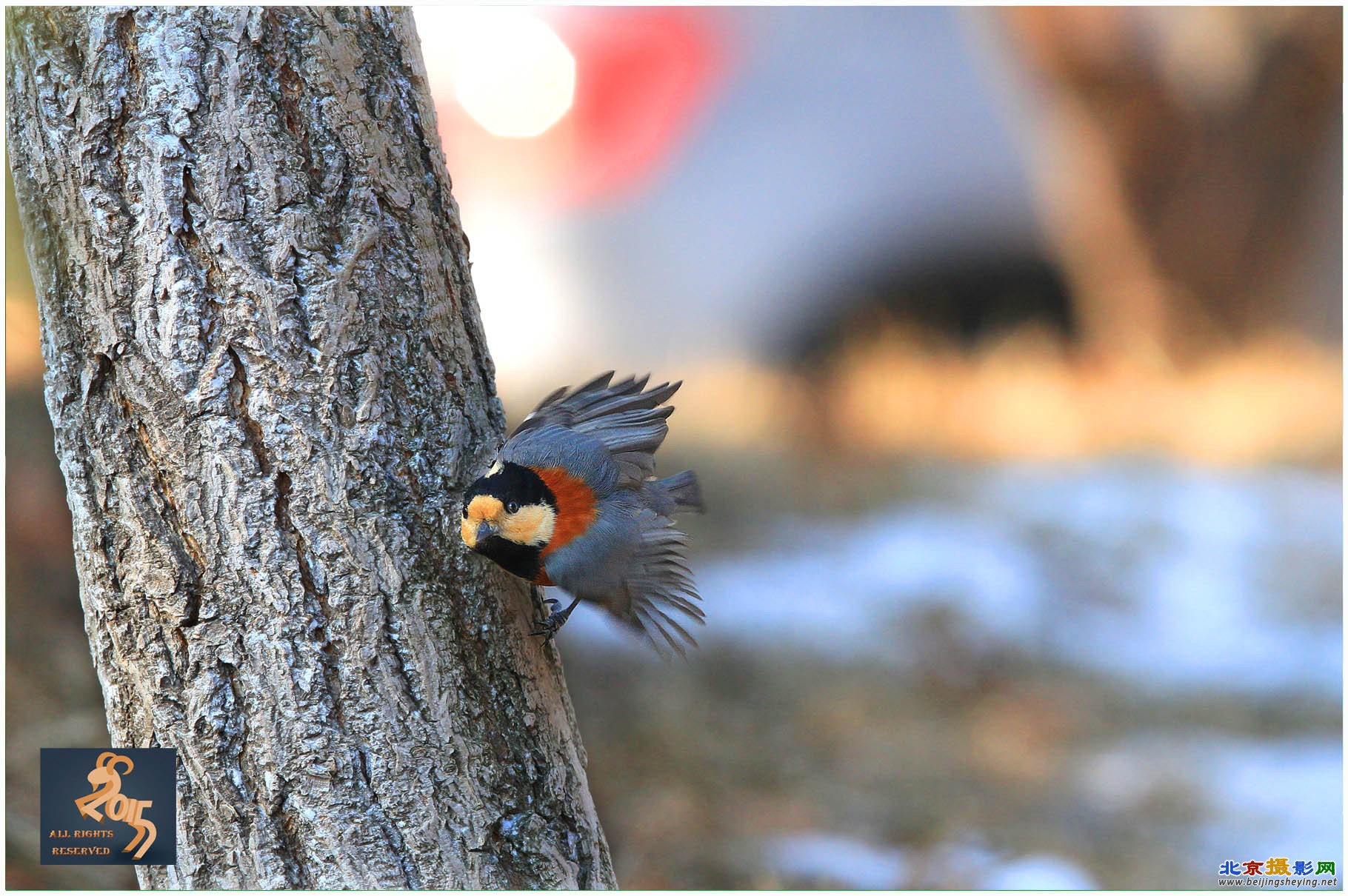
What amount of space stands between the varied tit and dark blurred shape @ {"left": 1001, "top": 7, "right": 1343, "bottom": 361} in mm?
2117

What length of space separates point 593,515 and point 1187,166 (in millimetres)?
2431

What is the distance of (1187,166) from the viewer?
8.15 feet

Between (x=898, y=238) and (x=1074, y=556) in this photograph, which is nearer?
(x=1074, y=556)

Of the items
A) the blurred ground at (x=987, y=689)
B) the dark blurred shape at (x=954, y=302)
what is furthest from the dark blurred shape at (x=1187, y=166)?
the blurred ground at (x=987, y=689)

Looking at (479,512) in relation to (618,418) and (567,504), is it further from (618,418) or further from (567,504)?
(618,418)

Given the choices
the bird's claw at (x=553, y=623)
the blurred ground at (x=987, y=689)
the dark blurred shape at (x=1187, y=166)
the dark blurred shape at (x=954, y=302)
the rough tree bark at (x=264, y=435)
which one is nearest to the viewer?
the rough tree bark at (x=264, y=435)

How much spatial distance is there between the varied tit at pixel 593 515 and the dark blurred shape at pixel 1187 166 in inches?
83.3

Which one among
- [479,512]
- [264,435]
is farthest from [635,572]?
[264,435]

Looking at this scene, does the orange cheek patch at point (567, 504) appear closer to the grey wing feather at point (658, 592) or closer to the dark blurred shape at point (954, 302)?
the grey wing feather at point (658, 592)

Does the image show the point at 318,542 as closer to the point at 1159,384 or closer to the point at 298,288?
the point at 298,288

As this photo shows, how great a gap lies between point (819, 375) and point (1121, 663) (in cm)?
119

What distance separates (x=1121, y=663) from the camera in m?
2.10

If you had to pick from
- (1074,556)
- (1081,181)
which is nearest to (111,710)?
(1074,556)

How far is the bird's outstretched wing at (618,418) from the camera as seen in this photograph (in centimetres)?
83
